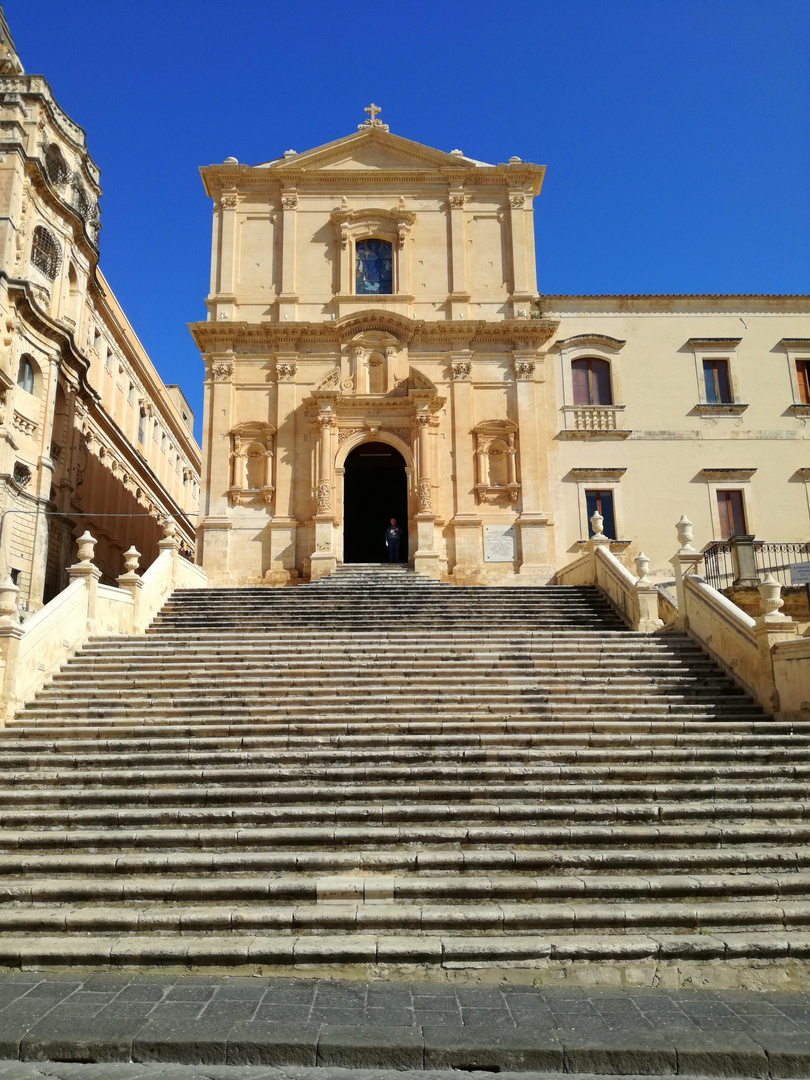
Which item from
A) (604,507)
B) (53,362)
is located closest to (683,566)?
(604,507)

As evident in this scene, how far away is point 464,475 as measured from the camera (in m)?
22.0

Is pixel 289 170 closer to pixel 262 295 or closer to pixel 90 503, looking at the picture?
pixel 262 295

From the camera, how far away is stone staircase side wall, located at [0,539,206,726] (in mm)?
10305

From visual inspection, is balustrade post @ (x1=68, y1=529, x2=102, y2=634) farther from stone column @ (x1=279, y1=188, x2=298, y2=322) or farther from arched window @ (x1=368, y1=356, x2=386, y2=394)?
stone column @ (x1=279, y1=188, x2=298, y2=322)

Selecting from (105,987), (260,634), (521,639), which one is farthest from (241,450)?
(105,987)

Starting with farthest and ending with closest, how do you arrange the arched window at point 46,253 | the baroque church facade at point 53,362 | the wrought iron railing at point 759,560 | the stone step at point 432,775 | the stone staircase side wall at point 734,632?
the arched window at point 46,253 < the baroque church facade at point 53,362 < the wrought iron railing at point 759,560 < the stone staircase side wall at point 734,632 < the stone step at point 432,775

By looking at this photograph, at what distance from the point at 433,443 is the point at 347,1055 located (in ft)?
59.6

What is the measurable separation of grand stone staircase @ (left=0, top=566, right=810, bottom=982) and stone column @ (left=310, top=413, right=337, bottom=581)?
27.5 feet

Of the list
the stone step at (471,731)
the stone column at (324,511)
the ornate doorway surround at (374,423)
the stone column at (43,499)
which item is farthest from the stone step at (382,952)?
the stone column at (43,499)


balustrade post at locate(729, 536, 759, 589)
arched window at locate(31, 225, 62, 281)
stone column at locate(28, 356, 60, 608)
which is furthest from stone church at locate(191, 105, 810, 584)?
arched window at locate(31, 225, 62, 281)

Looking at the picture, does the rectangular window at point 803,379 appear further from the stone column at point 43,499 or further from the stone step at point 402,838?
the stone column at point 43,499

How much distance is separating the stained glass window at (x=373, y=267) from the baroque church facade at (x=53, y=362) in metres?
9.73

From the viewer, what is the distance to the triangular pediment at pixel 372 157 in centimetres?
2400

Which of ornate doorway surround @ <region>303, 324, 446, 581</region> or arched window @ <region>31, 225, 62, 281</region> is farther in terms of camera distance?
arched window @ <region>31, 225, 62, 281</region>
